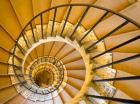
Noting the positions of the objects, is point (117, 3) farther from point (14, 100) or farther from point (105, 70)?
point (14, 100)

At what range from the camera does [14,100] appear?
720 centimetres

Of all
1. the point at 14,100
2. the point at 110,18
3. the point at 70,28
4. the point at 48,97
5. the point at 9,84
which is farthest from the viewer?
the point at 48,97

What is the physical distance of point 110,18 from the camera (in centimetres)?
442

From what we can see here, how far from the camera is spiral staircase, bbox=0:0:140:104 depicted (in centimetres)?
407

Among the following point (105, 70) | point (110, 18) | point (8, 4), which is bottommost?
point (105, 70)

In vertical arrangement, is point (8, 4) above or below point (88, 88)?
above

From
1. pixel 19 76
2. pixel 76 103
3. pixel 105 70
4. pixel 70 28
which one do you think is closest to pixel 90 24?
pixel 70 28

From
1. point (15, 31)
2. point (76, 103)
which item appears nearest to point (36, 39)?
point (15, 31)

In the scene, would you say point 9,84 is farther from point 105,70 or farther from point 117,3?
point 117,3

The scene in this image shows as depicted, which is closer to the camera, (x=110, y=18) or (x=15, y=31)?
(x=110, y=18)

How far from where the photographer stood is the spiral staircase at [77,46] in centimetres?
407

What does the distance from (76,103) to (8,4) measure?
2686 millimetres

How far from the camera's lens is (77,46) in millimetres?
5062

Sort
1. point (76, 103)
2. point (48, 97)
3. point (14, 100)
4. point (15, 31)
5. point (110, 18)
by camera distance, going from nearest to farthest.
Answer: point (110, 18) → point (76, 103) → point (15, 31) → point (14, 100) → point (48, 97)
